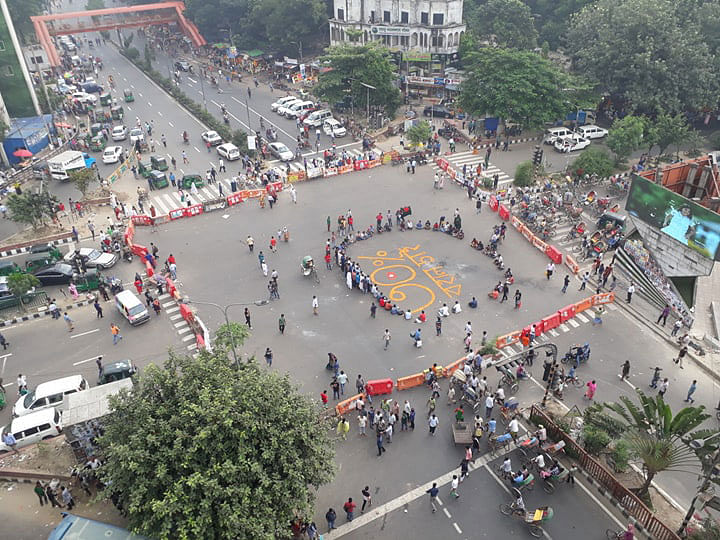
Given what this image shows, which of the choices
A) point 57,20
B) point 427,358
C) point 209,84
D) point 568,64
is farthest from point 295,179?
point 57,20

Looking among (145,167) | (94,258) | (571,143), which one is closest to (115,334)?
(94,258)

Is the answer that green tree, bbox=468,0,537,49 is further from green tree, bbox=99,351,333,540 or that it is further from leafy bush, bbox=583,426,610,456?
green tree, bbox=99,351,333,540

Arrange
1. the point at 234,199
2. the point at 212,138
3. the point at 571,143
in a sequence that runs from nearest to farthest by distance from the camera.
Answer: the point at 234,199
the point at 571,143
the point at 212,138

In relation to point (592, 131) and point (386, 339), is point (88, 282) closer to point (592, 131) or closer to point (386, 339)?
point (386, 339)

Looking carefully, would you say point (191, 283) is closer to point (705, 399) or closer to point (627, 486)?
point (627, 486)

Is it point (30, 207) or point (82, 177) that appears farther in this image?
point (82, 177)

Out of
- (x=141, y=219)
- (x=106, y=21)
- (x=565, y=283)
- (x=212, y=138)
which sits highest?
(x=106, y=21)

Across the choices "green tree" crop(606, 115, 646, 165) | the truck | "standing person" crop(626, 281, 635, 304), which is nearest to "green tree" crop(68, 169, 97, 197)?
the truck
